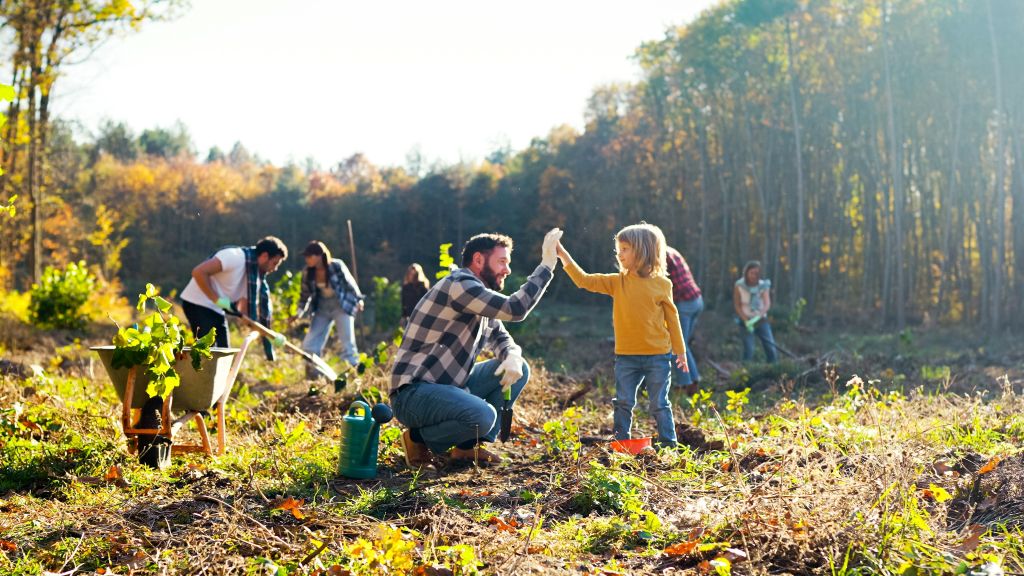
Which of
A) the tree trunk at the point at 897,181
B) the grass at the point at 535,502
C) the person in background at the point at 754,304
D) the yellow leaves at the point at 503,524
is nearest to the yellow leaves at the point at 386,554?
the grass at the point at 535,502

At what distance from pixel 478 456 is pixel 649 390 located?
1.07 metres

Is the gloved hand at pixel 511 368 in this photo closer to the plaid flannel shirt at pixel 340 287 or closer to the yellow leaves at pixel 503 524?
the yellow leaves at pixel 503 524

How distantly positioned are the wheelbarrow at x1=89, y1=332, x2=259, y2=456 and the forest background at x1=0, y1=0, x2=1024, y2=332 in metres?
7.71

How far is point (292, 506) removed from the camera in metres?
3.34

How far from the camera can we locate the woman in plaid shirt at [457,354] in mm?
4355

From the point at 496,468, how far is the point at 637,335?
3.66ft

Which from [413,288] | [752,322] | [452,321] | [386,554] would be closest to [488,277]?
[452,321]

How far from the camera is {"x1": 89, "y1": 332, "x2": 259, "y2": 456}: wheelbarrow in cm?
415

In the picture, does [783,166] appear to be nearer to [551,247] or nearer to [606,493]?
[551,247]

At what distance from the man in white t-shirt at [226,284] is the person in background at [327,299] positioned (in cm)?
117

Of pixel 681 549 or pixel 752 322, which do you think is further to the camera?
pixel 752 322

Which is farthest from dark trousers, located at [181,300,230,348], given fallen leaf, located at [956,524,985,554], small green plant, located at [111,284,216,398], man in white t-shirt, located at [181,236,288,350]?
fallen leaf, located at [956,524,985,554]

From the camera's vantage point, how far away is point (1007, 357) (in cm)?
1013

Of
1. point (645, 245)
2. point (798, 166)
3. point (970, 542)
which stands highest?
point (798, 166)
